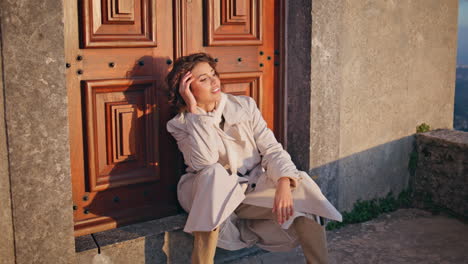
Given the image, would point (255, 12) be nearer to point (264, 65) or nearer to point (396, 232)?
point (264, 65)

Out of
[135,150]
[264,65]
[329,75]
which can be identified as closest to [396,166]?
[329,75]

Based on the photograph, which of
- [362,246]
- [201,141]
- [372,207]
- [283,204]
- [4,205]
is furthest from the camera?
[372,207]

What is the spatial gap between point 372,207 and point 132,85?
2535mm

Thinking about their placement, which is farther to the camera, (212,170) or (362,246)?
(362,246)

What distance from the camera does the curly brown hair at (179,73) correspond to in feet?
11.2

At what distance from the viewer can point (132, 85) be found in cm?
349

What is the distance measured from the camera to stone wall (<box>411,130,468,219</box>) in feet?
15.3

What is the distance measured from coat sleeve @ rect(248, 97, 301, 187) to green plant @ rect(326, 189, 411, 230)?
1.22 m

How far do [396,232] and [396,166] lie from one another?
2.60ft

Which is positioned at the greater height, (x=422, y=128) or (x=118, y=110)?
(x=118, y=110)

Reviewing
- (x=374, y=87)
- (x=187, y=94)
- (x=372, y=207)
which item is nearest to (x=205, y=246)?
(x=187, y=94)

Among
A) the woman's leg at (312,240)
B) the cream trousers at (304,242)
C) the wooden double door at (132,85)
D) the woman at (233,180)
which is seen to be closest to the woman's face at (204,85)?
the woman at (233,180)

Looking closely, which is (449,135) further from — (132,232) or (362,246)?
(132,232)

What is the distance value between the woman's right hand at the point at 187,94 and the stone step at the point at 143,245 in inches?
31.9
